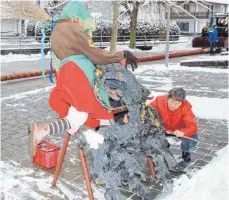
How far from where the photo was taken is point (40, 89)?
8.39 meters

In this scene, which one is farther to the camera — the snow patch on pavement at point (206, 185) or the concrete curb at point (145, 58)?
the concrete curb at point (145, 58)

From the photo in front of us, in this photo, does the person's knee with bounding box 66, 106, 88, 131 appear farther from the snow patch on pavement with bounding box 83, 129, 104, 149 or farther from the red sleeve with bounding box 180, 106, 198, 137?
the red sleeve with bounding box 180, 106, 198, 137

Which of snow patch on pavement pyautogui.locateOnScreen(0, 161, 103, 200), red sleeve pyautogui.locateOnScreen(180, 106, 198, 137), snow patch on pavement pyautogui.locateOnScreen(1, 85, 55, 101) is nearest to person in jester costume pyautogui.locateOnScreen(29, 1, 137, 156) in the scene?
snow patch on pavement pyautogui.locateOnScreen(0, 161, 103, 200)

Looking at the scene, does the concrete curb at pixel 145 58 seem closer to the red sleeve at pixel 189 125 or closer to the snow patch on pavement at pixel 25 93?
the red sleeve at pixel 189 125

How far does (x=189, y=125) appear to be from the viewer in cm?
369

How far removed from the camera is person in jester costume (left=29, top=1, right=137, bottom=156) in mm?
2730

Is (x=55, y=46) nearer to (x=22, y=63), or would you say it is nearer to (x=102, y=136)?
(x=102, y=136)

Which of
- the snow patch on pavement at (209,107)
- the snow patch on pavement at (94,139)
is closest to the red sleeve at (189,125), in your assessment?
the snow patch on pavement at (94,139)

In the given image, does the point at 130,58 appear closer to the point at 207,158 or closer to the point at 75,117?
the point at 75,117

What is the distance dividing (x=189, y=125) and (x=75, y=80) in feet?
4.82

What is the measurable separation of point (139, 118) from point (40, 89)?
5.81m

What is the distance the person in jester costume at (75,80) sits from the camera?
107 inches

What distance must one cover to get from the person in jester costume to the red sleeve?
3.45 feet

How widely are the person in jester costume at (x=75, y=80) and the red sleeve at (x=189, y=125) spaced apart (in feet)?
3.45
